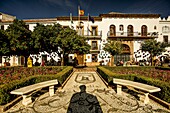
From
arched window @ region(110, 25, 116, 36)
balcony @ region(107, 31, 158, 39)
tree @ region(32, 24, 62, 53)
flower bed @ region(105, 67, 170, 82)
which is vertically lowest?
flower bed @ region(105, 67, 170, 82)

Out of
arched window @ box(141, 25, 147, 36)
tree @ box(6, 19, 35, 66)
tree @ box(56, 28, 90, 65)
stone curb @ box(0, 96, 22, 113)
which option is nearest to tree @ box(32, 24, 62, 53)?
tree @ box(6, 19, 35, 66)

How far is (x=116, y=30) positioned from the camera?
2411 centimetres

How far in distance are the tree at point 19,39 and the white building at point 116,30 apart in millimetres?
9786

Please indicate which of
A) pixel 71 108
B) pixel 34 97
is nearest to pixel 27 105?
pixel 34 97

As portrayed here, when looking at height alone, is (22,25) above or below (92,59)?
above

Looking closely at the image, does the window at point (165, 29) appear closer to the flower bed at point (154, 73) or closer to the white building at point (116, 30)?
the white building at point (116, 30)

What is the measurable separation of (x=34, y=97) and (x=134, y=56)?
22192 millimetres

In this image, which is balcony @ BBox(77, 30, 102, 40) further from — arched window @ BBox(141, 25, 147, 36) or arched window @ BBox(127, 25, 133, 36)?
arched window @ BBox(141, 25, 147, 36)

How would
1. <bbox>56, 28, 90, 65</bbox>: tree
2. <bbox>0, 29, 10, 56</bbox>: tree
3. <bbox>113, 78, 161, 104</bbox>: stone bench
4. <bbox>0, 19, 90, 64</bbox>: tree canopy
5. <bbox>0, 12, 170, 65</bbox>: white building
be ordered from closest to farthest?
<bbox>113, 78, 161, 104</bbox>: stone bench → <bbox>0, 29, 10, 56</bbox>: tree → <bbox>0, 19, 90, 64</bbox>: tree canopy → <bbox>56, 28, 90, 65</bbox>: tree → <bbox>0, 12, 170, 65</bbox>: white building

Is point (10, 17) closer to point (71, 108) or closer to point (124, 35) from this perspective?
point (124, 35)

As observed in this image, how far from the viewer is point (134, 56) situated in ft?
78.3

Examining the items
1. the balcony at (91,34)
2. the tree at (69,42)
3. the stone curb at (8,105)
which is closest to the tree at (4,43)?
the tree at (69,42)

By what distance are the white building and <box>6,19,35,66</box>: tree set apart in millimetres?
9786

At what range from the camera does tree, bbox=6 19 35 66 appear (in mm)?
12844
